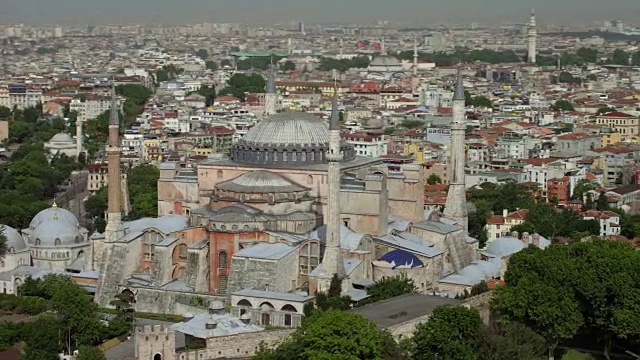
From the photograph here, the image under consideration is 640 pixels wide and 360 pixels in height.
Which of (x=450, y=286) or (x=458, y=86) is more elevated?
(x=458, y=86)

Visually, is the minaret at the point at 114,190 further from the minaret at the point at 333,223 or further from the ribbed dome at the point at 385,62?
the ribbed dome at the point at 385,62

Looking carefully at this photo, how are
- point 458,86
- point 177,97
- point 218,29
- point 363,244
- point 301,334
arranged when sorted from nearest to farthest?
point 301,334, point 363,244, point 458,86, point 177,97, point 218,29

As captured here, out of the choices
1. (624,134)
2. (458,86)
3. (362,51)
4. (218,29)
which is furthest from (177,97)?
(218,29)

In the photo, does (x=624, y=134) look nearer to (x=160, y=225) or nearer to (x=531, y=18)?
(x=160, y=225)

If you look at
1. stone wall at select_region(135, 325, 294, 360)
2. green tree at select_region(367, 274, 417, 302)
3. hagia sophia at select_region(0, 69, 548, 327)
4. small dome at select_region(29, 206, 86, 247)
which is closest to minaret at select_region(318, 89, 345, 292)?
hagia sophia at select_region(0, 69, 548, 327)

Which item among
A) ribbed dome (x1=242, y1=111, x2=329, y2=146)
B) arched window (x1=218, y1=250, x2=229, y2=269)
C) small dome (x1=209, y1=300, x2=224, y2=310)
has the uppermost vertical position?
ribbed dome (x1=242, y1=111, x2=329, y2=146)

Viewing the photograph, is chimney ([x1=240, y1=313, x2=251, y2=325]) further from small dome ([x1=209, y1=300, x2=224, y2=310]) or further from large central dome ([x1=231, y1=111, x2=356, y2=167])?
large central dome ([x1=231, y1=111, x2=356, y2=167])

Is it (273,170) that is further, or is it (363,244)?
(273,170)
